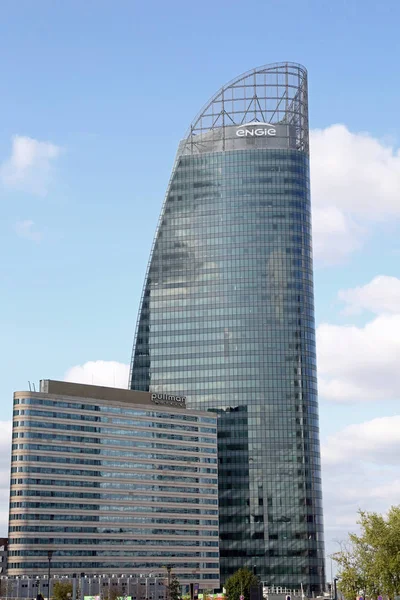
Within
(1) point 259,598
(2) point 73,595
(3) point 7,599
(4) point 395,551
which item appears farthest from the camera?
(3) point 7,599

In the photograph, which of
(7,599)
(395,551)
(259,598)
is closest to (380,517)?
(395,551)

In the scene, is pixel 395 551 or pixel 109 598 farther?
pixel 109 598

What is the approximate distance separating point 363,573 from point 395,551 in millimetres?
9433

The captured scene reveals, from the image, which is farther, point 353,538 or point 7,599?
point 7,599

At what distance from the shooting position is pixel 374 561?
148875mm

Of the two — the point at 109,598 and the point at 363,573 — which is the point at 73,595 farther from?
the point at 363,573

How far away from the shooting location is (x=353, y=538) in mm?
153625

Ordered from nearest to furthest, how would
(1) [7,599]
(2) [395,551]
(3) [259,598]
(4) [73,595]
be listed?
1. (3) [259,598]
2. (2) [395,551]
3. (4) [73,595]
4. (1) [7,599]

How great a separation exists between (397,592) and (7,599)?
292ft

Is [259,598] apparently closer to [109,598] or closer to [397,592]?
[397,592]

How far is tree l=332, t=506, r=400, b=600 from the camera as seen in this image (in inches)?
5753

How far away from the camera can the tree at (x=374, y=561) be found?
479ft

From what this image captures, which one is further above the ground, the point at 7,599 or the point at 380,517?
the point at 380,517

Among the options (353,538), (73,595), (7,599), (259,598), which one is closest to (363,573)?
(353,538)
